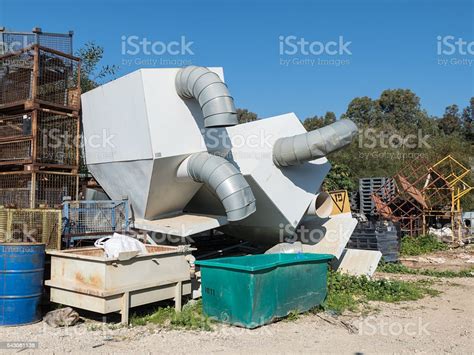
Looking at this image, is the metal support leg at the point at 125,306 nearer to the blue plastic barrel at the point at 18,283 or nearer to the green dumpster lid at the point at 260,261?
the green dumpster lid at the point at 260,261

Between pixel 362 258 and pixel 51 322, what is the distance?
7491 millimetres

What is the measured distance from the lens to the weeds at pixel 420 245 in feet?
59.3

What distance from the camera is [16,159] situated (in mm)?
10531

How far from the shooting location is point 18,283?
7.39 metres

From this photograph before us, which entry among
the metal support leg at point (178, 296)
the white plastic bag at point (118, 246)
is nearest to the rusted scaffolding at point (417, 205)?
Result: the metal support leg at point (178, 296)

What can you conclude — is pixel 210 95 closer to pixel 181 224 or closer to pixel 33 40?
pixel 181 224

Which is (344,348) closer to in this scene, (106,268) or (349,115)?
(106,268)

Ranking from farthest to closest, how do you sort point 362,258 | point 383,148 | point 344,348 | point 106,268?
1. point 383,148
2. point 362,258
3. point 106,268
4. point 344,348

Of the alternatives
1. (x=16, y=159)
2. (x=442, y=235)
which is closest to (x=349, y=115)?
(x=442, y=235)

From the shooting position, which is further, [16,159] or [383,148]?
[383,148]

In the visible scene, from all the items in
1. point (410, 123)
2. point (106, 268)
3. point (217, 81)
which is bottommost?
point (106, 268)

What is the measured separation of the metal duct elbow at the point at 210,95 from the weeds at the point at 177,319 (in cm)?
A: 347

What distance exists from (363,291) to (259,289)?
3644 mm

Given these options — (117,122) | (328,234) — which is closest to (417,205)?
(328,234)
